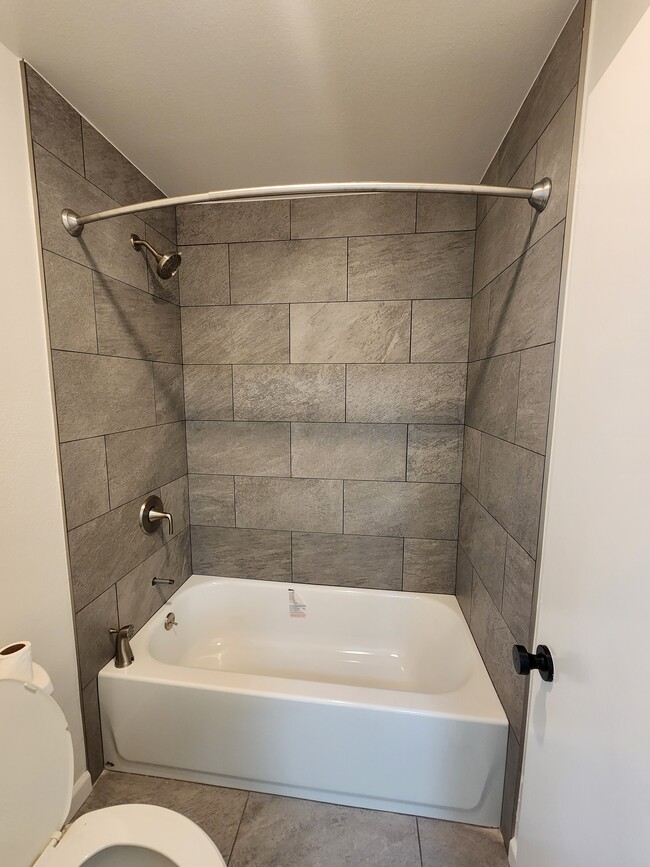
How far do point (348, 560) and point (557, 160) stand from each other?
6.07 ft

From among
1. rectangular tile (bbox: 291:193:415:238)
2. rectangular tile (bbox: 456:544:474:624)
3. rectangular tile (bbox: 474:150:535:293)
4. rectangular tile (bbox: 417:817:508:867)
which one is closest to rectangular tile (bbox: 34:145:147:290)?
rectangular tile (bbox: 291:193:415:238)

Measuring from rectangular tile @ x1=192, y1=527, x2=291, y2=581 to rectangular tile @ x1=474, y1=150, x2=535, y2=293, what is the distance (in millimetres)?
1624

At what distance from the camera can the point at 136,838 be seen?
3.08ft

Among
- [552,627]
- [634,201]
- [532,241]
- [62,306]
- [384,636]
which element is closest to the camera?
[634,201]

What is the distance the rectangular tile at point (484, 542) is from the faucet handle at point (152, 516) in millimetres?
1331

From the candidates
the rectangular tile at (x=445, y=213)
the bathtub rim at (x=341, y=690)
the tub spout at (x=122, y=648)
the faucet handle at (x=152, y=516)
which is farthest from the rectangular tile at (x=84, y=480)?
the rectangular tile at (x=445, y=213)

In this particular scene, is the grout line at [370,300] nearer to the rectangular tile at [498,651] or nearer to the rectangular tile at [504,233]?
the rectangular tile at [504,233]

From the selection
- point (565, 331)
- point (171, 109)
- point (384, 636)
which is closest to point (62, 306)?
point (171, 109)

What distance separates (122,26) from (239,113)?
389 mm

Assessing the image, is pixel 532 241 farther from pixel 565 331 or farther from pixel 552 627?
pixel 552 627

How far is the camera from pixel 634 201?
1.86 feet

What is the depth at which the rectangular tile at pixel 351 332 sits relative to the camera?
186 cm

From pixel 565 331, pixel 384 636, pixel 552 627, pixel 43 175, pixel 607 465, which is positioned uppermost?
pixel 43 175

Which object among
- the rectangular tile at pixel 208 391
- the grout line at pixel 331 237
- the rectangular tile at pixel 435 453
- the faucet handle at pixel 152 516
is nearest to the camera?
the faucet handle at pixel 152 516
